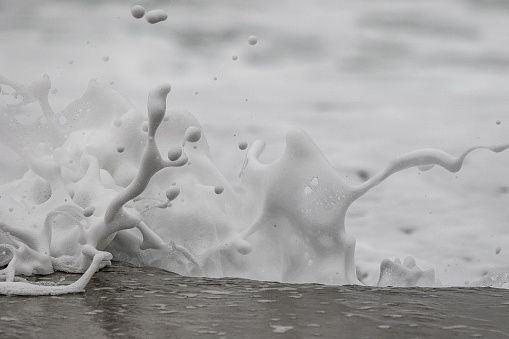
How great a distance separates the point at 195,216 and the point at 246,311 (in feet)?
3.18

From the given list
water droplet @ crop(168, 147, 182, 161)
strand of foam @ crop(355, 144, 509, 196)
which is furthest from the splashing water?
water droplet @ crop(168, 147, 182, 161)

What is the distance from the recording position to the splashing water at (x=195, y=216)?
7.95ft

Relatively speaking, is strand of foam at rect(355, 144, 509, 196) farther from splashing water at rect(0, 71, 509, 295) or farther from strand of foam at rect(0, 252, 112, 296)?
Answer: strand of foam at rect(0, 252, 112, 296)

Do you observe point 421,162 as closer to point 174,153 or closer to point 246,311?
point 174,153

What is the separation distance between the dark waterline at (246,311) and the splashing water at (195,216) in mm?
235

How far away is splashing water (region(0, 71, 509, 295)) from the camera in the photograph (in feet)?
7.95

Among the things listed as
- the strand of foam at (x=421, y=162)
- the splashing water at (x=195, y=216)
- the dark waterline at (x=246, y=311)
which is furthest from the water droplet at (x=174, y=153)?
the strand of foam at (x=421, y=162)

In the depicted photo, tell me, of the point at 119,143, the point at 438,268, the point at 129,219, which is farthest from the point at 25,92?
the point at 438,268

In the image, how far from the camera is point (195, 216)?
2.73 metres

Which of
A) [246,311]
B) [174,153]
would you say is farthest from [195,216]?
[246,311]

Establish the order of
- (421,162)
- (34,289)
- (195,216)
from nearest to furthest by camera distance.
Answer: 1. (34,289)
2. (421,162)
3. (195,216)

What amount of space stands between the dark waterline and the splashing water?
0.23m

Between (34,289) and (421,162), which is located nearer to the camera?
(34,289)

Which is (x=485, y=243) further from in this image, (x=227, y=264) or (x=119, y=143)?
(x=119, y=143)
